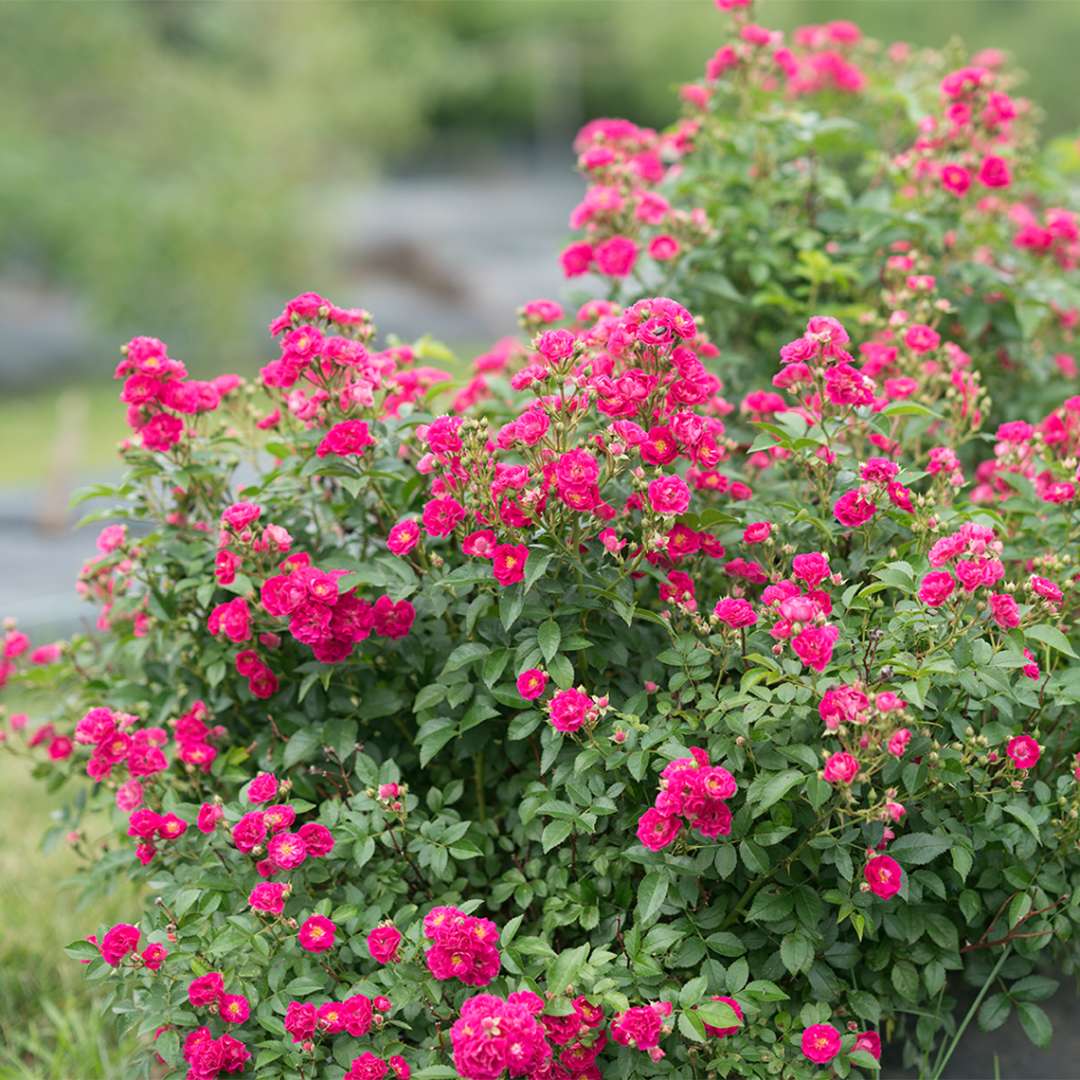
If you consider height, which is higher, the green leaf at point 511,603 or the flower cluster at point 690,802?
the green leaf at point 511,603

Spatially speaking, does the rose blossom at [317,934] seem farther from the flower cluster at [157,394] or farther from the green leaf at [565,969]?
the flower cluster at [157,394]

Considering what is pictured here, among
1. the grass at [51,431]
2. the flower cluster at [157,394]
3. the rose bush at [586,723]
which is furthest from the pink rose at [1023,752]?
the grass at [51,431]

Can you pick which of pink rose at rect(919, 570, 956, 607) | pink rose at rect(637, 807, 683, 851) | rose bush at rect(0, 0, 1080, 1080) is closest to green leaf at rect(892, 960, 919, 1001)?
rose bush at rect(0, 0, 1080, 1080)

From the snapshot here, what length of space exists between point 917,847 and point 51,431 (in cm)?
943

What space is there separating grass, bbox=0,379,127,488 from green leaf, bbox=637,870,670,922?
220 inches

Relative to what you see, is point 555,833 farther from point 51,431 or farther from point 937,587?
point 51,431

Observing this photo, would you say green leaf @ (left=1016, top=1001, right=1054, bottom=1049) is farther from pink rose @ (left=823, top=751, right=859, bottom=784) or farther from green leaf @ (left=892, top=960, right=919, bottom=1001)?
pink rose @ (left=823, top=751, right=859, bottom=784)

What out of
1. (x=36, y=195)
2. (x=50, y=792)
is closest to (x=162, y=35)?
(x=36, y=195)

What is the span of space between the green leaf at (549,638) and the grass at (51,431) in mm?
5438

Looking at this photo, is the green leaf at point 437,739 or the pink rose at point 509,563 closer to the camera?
the pink rose at point 509,563

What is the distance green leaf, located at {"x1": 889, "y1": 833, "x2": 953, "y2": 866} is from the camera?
1.62m

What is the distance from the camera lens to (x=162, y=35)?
48.9 ft

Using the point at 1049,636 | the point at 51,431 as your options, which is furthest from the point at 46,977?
the point at 51,431

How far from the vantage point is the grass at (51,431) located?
8273 mm
